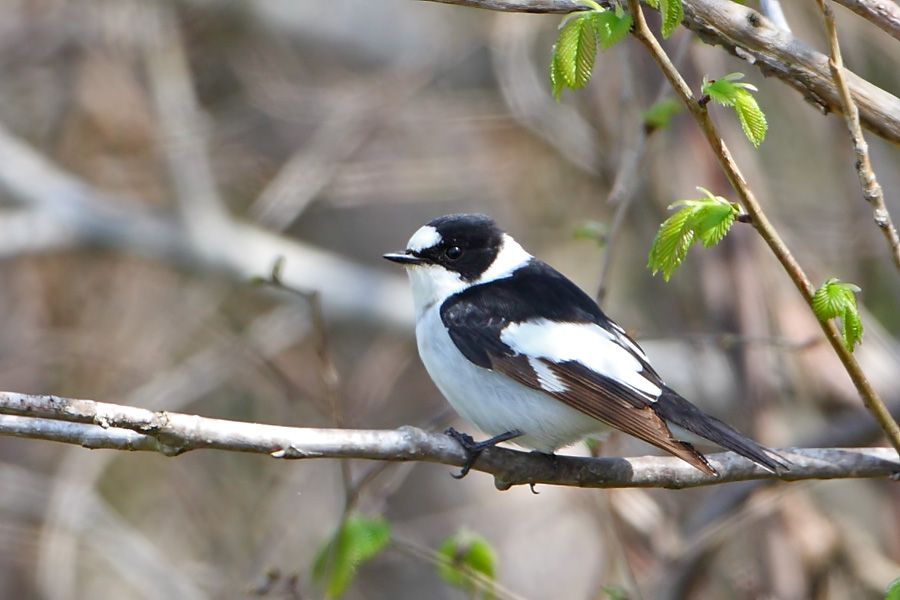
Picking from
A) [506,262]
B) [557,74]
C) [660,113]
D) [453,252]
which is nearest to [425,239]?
[453,252]

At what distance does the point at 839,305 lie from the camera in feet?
6.93

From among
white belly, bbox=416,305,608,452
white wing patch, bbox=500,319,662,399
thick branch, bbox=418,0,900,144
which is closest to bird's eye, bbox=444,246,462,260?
white belly, bbox=416,305,608,452

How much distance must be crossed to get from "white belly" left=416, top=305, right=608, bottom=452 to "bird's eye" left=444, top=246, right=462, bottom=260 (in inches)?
14.4

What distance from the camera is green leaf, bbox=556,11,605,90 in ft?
7.19

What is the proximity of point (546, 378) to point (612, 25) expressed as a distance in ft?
3.76

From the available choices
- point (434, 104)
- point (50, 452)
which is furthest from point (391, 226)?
point (50, 452)

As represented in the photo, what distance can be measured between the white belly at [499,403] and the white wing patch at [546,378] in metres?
0.08

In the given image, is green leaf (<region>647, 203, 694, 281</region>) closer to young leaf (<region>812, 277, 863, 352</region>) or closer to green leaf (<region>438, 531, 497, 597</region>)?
young leaf (<region>812, 277, 863, 352</region>)

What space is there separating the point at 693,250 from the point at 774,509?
1.10m

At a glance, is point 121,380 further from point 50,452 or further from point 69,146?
point 69,146

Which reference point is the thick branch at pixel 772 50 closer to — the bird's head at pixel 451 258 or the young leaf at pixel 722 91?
the young leaf at pixel 722 91

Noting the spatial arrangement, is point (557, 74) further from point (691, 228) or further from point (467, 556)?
point (467, 556)

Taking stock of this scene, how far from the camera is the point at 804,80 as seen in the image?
2418 mm

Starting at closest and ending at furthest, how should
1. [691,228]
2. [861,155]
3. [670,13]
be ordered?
1. [670,13]
2. [861,155]
3. [691,228]
